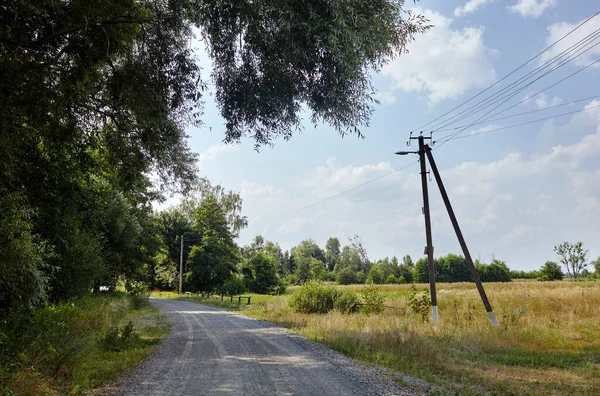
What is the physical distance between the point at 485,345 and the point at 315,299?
995 cm

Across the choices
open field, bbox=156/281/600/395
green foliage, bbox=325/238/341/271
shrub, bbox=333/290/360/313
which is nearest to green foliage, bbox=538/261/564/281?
open field, bbox=156/281/600/395

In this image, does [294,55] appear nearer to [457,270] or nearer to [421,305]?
[421,305]

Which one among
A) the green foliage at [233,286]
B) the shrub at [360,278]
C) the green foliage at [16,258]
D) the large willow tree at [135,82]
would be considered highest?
the large willow tree at [135,82]

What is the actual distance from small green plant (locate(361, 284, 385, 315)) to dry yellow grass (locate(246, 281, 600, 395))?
54cm

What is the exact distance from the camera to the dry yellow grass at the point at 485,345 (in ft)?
26.3

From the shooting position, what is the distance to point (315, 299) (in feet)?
68.9

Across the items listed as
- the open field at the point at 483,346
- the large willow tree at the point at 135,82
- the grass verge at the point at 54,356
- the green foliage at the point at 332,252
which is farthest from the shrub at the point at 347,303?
the green foliage at the point at 332,252

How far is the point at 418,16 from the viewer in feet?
25.5

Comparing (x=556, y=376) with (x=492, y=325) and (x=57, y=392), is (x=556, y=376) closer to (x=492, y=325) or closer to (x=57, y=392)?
(x=492, y=325)

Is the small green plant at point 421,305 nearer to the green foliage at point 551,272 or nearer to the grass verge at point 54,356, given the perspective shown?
the grass verge at point 54,356

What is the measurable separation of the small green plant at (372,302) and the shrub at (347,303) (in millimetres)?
550

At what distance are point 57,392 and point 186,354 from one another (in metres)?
3.75

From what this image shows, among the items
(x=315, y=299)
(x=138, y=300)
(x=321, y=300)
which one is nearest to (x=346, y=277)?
(x=138, y=300)

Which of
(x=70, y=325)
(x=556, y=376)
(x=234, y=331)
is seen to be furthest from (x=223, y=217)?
(x=556, y=376)
